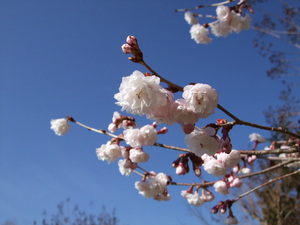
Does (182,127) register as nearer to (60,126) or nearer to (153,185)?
(153,185)

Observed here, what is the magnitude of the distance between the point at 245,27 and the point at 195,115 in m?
2.93

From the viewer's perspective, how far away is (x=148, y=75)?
96 centimetres

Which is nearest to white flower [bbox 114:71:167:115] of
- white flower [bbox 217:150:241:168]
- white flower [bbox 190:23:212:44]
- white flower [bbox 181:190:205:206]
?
white flower [bbox 217:150:241:168]

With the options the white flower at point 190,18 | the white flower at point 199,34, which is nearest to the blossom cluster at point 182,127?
the white flower at point 199,34

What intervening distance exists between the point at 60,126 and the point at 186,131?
2046 millimetres

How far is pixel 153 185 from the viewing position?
2396mm

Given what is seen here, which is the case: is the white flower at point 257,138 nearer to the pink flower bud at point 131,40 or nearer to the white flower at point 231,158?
the white flower at point 231,158

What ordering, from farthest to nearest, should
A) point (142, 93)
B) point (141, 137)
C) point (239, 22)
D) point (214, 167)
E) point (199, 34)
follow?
→ point (199, 34) → point (239, 22) → point (214, 167) → point (141, 137) → point (142, 93)

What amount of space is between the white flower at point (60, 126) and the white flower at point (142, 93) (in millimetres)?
1979

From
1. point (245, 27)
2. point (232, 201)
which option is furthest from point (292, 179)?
point (232, 201)

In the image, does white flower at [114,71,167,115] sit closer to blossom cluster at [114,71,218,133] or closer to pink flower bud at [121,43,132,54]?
blossom cluster at [114,71,218,133]

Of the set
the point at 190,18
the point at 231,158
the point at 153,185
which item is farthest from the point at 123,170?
the point at 190,18

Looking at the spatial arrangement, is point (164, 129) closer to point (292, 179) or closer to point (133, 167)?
point (133, 167)

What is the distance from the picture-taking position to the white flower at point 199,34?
402 cm
